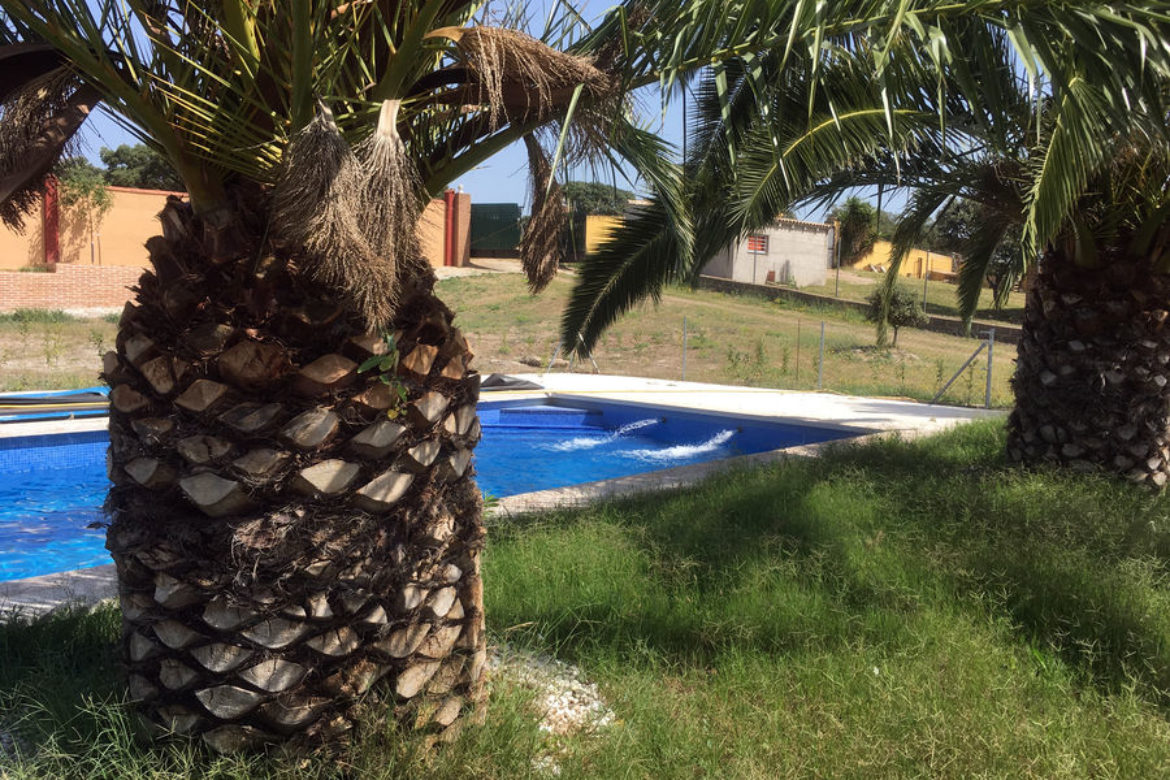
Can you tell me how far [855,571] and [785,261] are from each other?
32.7m

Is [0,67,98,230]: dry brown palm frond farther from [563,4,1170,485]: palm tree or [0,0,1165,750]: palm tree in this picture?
[563,4,1170,485]: palm tree

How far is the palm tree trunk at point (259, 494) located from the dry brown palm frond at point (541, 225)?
28.8 inches

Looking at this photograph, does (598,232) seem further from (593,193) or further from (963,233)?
(963,233)

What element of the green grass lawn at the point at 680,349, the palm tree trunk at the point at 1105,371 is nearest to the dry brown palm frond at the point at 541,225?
the palm tree trunk at the point at 1105,371

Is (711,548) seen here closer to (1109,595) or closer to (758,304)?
(1109,595)

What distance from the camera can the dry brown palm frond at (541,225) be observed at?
3.39m

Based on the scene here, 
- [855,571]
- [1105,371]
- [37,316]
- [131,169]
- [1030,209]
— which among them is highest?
[131,169]

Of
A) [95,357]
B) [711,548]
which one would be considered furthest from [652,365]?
[711,548]

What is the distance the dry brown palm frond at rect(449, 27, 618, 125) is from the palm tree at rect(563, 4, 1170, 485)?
167 cm

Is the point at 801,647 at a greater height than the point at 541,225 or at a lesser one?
lesser

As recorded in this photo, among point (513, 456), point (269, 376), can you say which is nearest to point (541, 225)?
point (269, 376)

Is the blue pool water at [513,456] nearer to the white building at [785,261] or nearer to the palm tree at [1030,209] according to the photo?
the palm tree at [1030,209]

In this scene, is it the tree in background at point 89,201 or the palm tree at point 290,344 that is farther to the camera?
the tree in background at point 89,201

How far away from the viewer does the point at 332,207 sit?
7.47 feet
